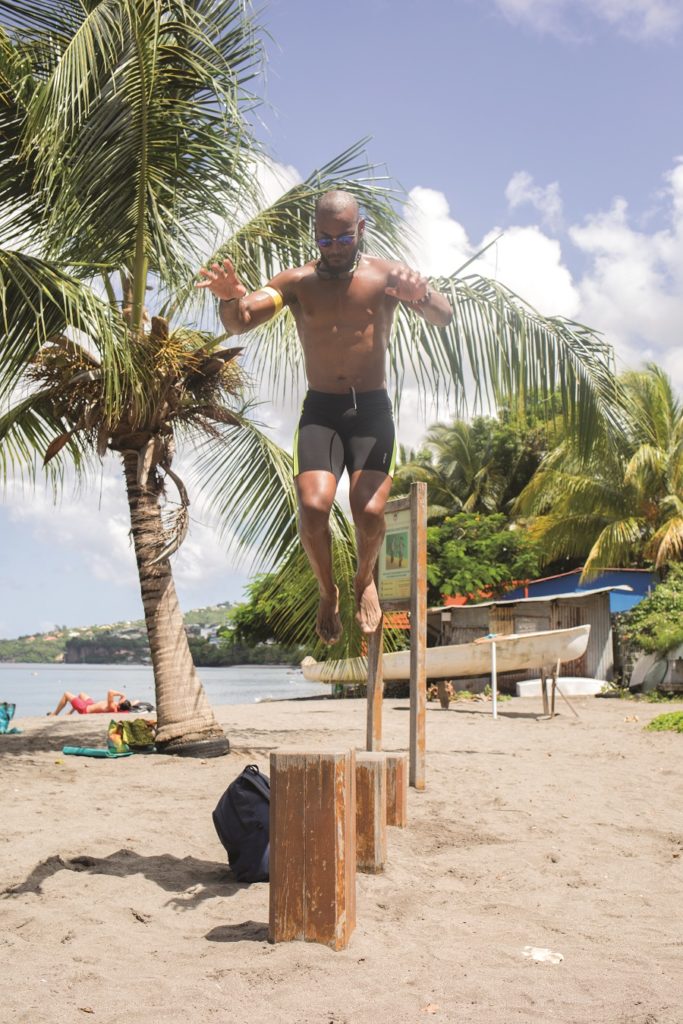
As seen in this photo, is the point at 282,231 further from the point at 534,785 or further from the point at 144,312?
the point at 534,785

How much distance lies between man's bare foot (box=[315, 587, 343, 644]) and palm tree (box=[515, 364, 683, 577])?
18.9 metres

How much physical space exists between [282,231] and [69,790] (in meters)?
6.21

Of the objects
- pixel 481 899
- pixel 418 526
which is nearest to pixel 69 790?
pixel 418 526

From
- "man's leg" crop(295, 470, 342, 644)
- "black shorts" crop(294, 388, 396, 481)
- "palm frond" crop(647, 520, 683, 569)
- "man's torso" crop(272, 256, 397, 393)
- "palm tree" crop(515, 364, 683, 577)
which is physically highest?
"palm tree" crop(515, 364, 683, 577)

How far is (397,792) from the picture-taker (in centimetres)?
658

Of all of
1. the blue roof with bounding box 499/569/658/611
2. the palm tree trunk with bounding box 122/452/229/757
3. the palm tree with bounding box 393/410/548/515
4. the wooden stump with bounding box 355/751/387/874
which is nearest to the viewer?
the wooden stump with bounding box 355/751/387/874

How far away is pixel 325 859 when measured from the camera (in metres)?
4.13

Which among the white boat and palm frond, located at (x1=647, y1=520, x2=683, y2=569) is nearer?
the white boat

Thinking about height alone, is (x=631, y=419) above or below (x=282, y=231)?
below

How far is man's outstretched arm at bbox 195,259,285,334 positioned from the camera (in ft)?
13.0

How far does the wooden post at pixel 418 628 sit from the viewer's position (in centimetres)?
741

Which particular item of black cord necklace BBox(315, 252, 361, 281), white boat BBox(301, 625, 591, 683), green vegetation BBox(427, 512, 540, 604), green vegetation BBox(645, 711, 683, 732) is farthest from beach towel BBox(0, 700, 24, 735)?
green vegetation BBox(427, 512, 540, 604)

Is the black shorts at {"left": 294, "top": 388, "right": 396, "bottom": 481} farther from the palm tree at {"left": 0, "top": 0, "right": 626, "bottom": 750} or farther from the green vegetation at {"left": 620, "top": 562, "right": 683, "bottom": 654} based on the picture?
the green vegetation at {"left": 620, "top": 562, "right": 683, "bottom": 654}

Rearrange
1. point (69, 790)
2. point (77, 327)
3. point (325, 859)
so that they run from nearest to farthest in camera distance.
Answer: point (325, 859) → point (69, 790) → point (77, 327)
